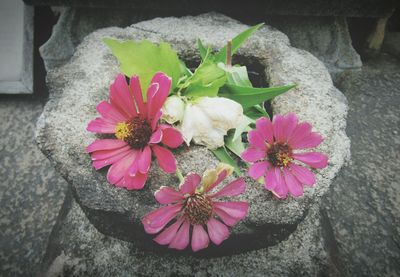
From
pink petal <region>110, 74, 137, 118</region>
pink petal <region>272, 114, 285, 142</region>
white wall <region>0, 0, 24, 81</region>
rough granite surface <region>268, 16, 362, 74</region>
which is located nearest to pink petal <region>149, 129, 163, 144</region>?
pink petal <region>110, 74, 137, 118</region>

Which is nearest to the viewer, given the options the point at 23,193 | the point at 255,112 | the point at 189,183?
the point at 189,183

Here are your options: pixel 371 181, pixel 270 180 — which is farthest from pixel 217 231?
pixel 371 181

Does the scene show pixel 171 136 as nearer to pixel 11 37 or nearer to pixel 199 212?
pixel 199 212

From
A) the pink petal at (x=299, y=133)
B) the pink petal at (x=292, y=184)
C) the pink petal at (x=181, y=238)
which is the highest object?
the pink petal at (x=299, y=133)

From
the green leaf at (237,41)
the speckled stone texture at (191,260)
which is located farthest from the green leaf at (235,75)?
the speckled stone texture at (191,260)

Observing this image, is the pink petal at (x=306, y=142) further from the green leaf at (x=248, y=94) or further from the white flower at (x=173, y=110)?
the white flower at (x=173, y=110)

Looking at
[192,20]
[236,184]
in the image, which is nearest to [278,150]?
[236,184]
